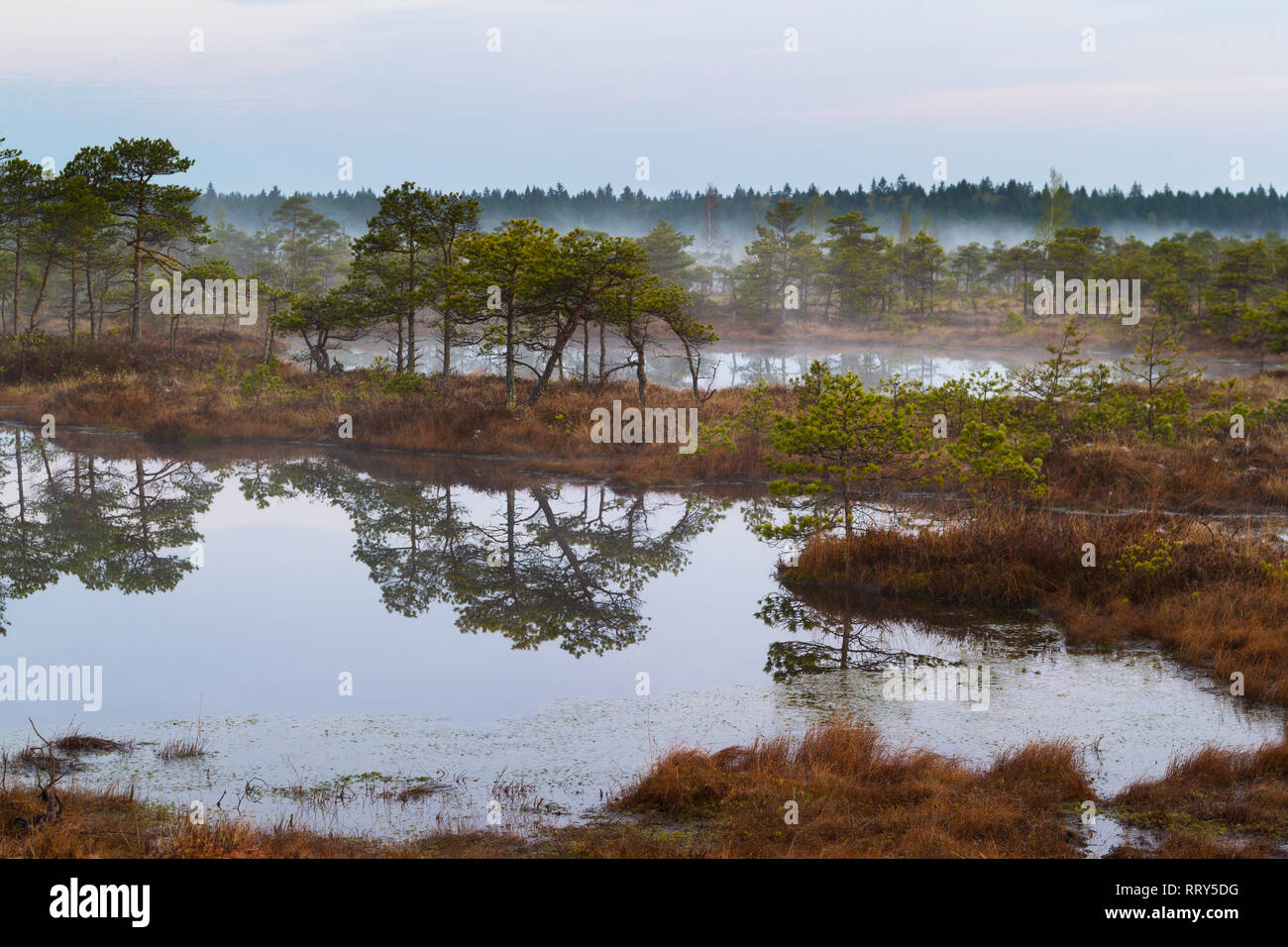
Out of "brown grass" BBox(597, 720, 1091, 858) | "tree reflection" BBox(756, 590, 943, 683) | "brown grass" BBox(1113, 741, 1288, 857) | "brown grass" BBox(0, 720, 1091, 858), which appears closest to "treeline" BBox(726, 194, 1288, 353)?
"tree reflection" BBox(756, 590, 943, 683)

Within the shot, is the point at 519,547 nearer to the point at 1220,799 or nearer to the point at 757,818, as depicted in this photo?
the point at 757,818

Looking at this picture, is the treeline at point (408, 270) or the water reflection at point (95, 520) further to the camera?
the treeline at point (408, 270)

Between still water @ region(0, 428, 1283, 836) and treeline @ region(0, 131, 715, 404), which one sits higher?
treeline @ region(0, 131, 715, 404)

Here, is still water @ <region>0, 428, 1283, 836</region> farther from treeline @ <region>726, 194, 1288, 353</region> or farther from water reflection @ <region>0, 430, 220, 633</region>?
treeline @ <region>726, 194, 1288, 353</region>

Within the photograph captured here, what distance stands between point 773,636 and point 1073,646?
145 inches

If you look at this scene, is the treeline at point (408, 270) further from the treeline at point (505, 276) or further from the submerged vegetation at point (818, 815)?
the submerged vegetation at point (818, 815)

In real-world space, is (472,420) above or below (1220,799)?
above

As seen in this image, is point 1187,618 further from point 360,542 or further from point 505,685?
point 360,542

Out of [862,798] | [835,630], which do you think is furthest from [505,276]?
[862,798]

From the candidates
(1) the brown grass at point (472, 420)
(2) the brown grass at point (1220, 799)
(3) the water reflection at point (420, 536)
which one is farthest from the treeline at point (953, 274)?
(2) the brown grass at point (1220, 799)

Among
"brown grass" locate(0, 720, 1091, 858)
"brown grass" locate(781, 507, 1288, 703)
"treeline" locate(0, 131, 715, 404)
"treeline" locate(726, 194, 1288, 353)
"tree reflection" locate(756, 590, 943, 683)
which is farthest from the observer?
"treeline" locate(726, 194, 1288, 353)

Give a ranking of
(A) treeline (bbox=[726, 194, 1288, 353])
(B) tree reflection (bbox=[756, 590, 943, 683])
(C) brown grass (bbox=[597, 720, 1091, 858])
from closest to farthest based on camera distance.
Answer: (C) brown grass (bbox=[597, 720, 1091, 858]) → (B) tree reflection (bbox=[756, 590, 943, 683]) → (A) treeline (bbox=[726, 194, 1288, 353])

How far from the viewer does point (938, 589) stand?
15281 mm
